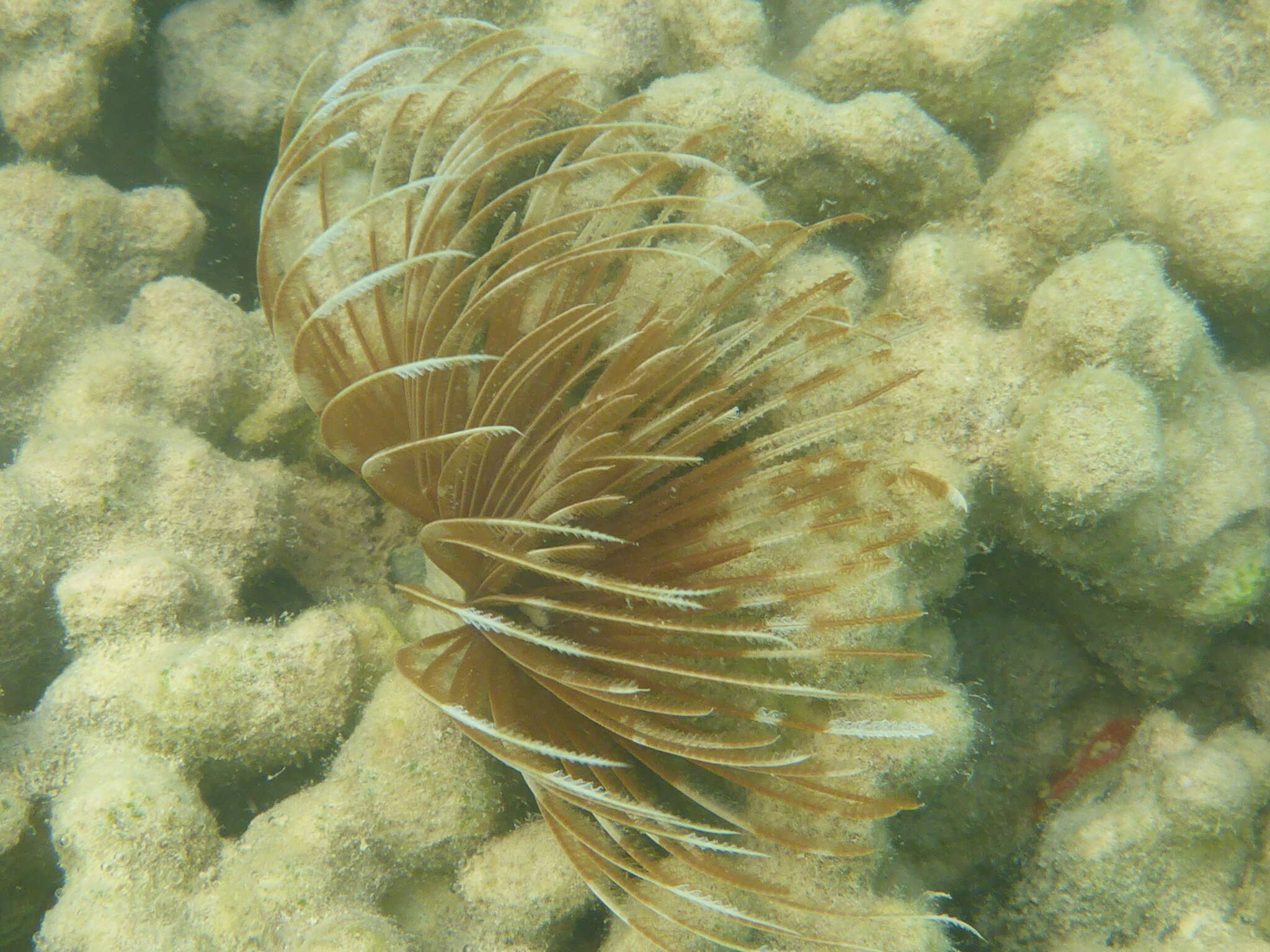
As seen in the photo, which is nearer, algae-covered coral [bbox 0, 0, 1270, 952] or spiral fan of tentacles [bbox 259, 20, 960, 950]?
spiral fan of tentacles [bbox 259, 20, 960, 950]

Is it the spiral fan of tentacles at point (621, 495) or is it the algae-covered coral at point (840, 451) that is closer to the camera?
the spiral fan of tentacles at point (621, 495)

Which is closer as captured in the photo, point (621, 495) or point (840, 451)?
point (621, 495)

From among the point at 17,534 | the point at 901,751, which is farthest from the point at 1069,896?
the point at 17,534

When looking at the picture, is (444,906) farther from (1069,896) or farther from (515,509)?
(1069,896)
